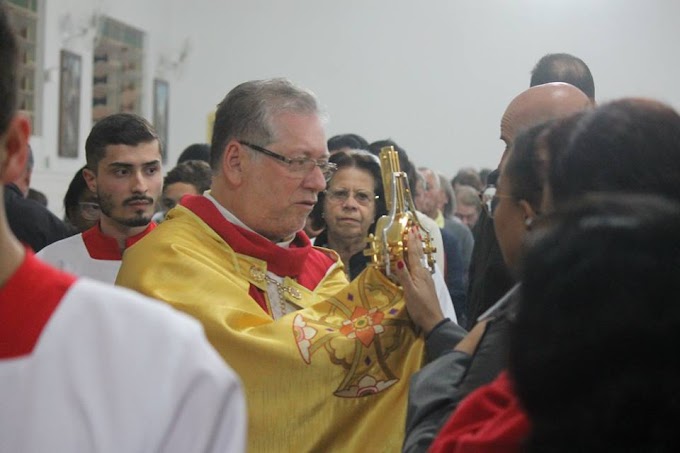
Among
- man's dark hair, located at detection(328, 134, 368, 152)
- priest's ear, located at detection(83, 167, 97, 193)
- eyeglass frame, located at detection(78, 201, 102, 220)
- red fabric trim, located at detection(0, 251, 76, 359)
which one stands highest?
red fabric trim, located at detection(0, 251, 76, 359)

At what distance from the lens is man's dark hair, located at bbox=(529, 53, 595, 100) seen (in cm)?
353

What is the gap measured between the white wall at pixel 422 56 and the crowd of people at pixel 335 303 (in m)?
11.6

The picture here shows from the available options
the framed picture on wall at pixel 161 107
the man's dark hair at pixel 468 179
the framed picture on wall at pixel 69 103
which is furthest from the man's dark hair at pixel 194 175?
the framed picture on wall at pixel 161 107

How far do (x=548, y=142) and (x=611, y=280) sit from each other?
0.67 metres

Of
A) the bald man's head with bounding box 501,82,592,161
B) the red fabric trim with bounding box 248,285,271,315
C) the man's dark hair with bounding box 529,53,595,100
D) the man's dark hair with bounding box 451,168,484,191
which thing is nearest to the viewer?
→ the bald man's head with bounding box 501,82,592,161

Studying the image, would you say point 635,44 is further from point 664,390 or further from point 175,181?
point 664,390

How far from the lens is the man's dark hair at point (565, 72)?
3.53m

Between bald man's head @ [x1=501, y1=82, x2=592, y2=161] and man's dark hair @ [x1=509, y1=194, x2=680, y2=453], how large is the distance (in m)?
1.49

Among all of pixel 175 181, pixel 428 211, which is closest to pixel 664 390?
pixel 175 181

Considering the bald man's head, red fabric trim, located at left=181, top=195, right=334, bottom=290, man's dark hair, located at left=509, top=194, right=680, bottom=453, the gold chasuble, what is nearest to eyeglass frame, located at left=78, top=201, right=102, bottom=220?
red fabric trim, located at left=181, top=195, right=334, bottom=290

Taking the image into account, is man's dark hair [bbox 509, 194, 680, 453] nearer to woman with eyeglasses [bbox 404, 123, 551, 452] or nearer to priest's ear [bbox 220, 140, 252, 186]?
woman with eyeglasses [bbox 404, 123, 551, 452]

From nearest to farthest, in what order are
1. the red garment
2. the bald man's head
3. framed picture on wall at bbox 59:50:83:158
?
1. the red garment
2. the bald man's head
3. framed picture on wall at bbox 59:50:83:158

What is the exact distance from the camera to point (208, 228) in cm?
310

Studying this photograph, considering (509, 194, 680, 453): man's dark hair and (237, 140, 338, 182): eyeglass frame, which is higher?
(509, 194, 680, 453): man's dark hair
